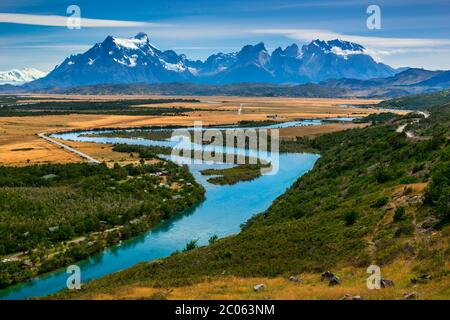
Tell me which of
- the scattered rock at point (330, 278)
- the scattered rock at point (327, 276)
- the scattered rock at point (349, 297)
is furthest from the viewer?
the scattered rock at point (327, 276)

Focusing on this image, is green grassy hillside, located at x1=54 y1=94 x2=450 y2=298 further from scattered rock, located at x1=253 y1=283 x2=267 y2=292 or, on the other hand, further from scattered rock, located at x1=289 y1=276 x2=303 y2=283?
scattered rock, located at x1=253 y1=283 x2=267 y2=292

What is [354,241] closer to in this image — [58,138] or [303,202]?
[303,202]

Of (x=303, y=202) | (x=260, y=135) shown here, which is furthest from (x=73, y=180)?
(x=260, y=135)

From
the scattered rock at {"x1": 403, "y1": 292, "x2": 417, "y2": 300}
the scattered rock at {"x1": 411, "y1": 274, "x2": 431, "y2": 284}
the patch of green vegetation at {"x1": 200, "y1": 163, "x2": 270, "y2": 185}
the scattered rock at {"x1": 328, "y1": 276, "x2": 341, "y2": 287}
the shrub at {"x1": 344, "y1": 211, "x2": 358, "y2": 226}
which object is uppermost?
the scattered rock at {"x1": 403, "y1": 292, "x2": 417, "y2": 300}

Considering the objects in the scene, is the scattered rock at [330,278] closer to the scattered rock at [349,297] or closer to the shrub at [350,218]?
the scattered rock at [349,297]

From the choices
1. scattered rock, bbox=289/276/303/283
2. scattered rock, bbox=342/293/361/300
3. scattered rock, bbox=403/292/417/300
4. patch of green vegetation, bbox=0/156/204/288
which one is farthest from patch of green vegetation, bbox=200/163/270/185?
scattered rock, bbox=403/292/417/300

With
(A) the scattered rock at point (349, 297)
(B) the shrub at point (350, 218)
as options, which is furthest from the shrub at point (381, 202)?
(A) the scattered rock at point (349, 297)
